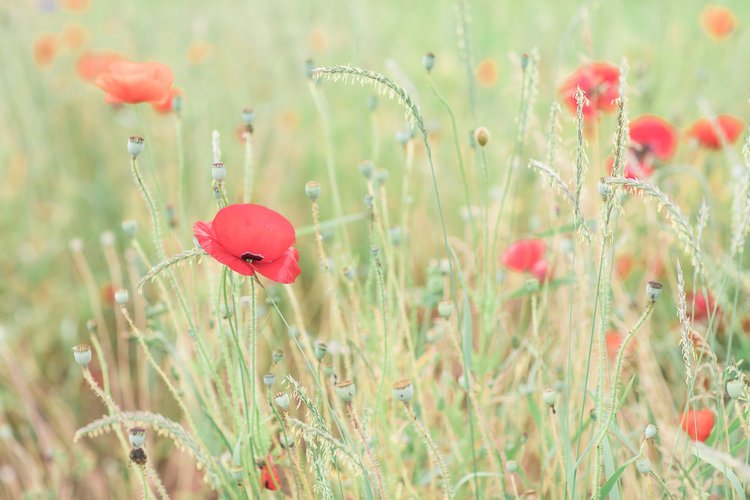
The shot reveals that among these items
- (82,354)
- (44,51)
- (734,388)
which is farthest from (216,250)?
(44,51)

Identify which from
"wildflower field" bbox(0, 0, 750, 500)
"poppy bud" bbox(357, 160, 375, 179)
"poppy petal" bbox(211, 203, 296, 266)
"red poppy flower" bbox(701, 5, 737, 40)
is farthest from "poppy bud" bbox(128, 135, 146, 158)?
"red poppy flower" bbox(701, 5, 737, 40)

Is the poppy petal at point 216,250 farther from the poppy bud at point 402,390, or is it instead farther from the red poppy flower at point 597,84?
the red poppy flower at point 597,84

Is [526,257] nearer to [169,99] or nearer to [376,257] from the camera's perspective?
[376,257]

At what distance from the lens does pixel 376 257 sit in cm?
93

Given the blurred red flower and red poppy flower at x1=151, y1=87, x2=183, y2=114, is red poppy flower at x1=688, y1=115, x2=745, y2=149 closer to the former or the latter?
red poppy flower at x1=151, y1=87, x2=183, y2=114

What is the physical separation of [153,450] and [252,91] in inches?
61.3

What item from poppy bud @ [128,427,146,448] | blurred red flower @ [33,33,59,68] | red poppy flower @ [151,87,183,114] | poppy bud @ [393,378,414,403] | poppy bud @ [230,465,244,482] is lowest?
poppy bud @ [230,465,244,482]

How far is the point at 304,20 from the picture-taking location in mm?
2783

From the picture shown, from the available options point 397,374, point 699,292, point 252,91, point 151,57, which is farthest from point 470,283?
point 151,57

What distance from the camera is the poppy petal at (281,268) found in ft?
2.79

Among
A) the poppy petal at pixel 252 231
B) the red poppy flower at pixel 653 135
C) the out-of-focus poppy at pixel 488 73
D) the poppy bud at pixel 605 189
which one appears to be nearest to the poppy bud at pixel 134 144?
the poppy petal at pixel 252 231

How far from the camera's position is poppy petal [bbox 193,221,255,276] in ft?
2.63

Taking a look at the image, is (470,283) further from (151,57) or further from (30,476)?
(151,57)

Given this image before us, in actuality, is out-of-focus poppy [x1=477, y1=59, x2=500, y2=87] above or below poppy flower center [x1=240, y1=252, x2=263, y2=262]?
above
